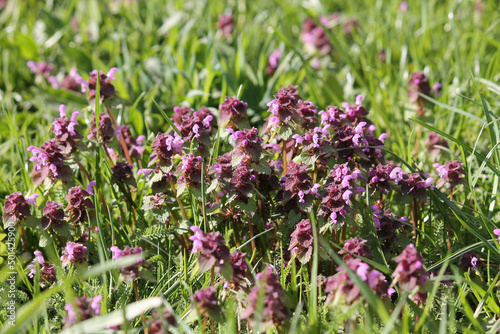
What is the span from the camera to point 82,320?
1690 millimetres

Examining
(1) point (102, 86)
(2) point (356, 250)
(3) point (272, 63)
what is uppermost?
(1) point (102, 86)

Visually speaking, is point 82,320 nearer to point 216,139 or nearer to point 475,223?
point 216,139

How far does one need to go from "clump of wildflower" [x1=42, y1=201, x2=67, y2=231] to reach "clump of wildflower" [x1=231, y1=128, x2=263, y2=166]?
0.79 m

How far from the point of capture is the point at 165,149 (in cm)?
229

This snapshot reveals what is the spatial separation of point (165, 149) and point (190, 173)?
0.16 meters

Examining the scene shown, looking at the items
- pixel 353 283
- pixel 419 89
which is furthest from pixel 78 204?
pixel 419 89

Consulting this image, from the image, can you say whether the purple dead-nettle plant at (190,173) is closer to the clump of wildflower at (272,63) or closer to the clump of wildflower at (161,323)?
the clump of wildflower at (161,323)

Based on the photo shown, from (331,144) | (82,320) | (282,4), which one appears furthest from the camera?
(282,4)

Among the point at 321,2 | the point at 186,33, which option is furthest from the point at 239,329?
the point at 321,2

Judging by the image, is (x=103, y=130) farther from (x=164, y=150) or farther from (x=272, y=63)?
(x=272, y=63)

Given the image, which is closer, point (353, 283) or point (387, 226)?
point (353, 283)

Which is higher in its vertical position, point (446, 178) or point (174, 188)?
point (174, 188)

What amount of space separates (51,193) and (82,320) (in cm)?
120

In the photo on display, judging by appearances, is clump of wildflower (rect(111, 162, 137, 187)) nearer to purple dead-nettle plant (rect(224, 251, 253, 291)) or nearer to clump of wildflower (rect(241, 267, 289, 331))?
purple dead-nettle plant (rect(224, 251, 253, 291))
